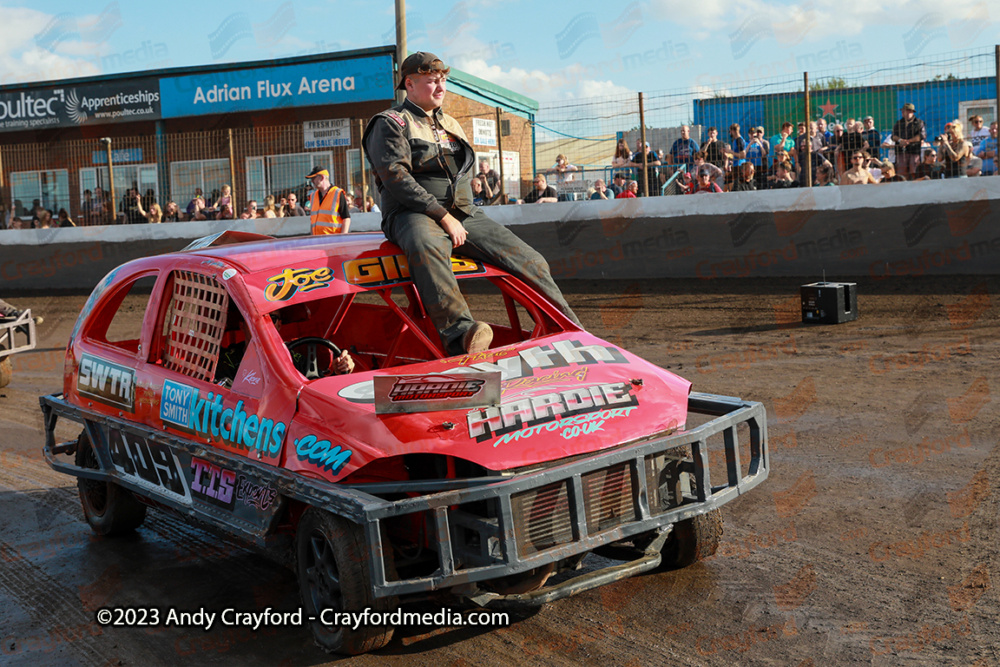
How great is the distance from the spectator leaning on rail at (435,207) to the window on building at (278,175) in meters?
17.2

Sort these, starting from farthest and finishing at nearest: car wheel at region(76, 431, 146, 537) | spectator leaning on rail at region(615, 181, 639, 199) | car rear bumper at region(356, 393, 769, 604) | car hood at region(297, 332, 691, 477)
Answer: spectator leaning on rail at region(615, 181, 639, 199) → car wheel at region(76, 431, 146, 537) → car hood at region(297, 332, 691, 477) → car rear bumper at region(356, 393, 769, 604)

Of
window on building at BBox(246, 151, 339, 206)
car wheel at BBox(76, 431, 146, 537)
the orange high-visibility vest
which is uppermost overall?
window on building at BBox(246, 151, 339, 206)

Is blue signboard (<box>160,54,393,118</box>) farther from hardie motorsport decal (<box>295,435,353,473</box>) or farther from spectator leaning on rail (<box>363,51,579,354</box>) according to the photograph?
hardie motorsport decal (<box>295,435,353,473</box>)

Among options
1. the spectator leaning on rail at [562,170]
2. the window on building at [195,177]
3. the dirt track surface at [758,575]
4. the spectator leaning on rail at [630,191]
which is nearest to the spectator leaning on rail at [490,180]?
the spectator leaning on rail at [562,170]

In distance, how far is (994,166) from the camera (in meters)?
12.8

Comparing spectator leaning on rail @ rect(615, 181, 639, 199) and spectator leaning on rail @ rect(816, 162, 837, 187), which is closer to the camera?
spectator leaning on rail @ rect(816, 162, 837, 187)

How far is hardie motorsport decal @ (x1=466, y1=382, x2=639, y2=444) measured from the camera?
395 cm

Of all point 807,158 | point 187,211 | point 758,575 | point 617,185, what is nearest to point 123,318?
point 187,211

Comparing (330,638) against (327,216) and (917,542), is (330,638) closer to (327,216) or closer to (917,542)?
(917,542)

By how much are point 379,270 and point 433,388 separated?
44.3 inches

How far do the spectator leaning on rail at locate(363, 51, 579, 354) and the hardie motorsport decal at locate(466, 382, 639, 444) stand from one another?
66cm

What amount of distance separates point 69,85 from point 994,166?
2253 centimetres

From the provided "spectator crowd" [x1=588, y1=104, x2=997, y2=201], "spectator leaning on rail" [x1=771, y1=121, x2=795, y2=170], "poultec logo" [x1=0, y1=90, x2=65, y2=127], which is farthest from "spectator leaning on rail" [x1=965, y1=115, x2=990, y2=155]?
"poultec logo" [x1=0, y1=90, x2=65, y2=127]

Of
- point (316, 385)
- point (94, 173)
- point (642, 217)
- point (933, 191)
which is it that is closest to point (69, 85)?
point (94, 173)
